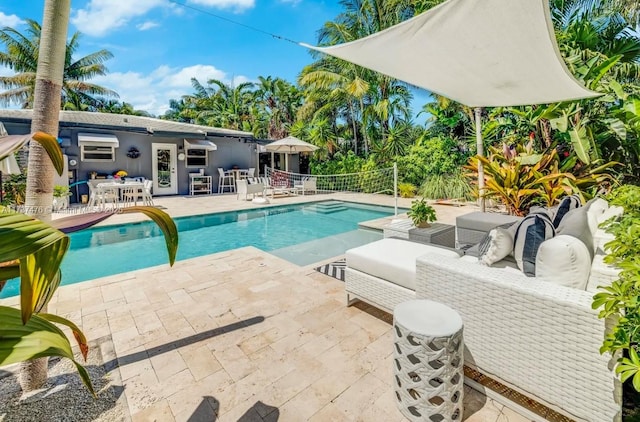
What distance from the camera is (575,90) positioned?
3.43 meters

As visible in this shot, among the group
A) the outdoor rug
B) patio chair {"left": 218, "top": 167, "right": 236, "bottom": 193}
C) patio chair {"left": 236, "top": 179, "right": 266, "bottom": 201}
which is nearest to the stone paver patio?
the outdoor rug

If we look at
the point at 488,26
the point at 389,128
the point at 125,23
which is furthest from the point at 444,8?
the point at 389,128

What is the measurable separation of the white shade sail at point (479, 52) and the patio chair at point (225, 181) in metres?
11.5

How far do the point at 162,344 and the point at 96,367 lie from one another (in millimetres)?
436

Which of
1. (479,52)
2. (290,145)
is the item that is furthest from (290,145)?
(479,52)

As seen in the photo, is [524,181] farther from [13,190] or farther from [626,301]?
[13,190]

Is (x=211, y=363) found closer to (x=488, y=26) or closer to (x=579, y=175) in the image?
(x=488, y=26)

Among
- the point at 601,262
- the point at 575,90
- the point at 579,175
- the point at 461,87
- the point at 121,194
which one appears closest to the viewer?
the point at 601,262

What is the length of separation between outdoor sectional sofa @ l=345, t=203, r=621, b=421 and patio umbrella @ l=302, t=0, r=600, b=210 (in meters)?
1.79

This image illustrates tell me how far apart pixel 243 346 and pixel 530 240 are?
7.46 feet

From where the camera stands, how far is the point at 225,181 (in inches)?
585

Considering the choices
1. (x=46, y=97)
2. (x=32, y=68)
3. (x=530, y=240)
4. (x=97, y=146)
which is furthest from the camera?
(x=32, y=68)

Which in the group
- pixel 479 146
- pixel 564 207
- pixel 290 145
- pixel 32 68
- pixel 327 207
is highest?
pixel 32 68

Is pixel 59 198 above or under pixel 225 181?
under
